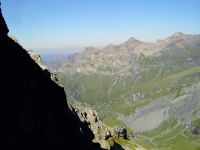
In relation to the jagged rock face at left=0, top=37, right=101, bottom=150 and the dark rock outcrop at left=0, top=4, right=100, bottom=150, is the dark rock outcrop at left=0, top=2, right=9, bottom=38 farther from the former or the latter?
the jagged rock face at left=0, top=37, right=101, bottom=150

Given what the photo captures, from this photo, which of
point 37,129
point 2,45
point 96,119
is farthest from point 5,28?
point 96,119

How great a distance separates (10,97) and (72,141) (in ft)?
97.3

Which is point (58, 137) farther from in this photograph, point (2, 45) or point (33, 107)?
point (2, 45)

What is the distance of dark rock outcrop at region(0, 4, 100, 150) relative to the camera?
55719 mm

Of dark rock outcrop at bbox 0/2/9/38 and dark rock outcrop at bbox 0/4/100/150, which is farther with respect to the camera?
dark rock outcrop at bbox 0/2/9/38

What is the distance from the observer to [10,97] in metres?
57.0

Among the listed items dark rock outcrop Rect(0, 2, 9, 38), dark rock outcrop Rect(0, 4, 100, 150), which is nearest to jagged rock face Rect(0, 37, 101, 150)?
dark rock outcrop Rect(0, 4, 100, 150)

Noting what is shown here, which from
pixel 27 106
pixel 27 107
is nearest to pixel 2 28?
pixel 27 106

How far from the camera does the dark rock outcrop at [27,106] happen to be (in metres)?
55.7

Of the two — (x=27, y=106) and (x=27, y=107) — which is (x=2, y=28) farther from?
(x=27, y=107)

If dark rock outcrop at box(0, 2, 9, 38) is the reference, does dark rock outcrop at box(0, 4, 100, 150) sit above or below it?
below

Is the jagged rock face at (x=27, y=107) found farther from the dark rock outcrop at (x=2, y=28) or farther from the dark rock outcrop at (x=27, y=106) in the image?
the dark rock outcrop at (x=2, y=28)

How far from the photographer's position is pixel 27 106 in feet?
201

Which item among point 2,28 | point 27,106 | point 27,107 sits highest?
point 2,28
